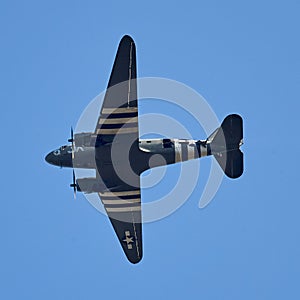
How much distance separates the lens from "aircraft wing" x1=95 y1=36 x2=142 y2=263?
182ft

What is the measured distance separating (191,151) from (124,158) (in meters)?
4.06

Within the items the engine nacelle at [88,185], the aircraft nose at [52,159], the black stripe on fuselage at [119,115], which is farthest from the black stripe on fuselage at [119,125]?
the engine nacelle at [88,185]

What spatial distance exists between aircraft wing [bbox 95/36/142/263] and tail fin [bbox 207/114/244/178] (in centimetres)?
500

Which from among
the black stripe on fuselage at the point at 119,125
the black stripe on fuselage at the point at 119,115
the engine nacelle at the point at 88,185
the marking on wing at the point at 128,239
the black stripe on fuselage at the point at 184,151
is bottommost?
the marking on wing at the point at 128,239

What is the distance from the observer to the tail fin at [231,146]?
191 feet

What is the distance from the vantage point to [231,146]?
58.3m

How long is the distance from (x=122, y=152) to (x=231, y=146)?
260 inches

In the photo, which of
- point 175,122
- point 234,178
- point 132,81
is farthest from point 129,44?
point 234,178

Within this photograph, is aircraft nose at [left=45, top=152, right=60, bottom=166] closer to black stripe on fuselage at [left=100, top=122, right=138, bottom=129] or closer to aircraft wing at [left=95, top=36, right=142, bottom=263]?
aircraft wing at [left=95, top=36, right=142, bottom=263]

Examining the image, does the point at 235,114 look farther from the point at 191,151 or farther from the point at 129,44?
the point at 129,44

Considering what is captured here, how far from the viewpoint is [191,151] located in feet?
191

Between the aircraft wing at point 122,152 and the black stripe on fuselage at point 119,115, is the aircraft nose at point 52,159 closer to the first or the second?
the aircraft wing at point 122,152

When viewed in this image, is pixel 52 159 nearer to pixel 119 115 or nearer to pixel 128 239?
pixel 119 115

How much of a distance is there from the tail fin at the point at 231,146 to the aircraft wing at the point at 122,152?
16.4 feet
